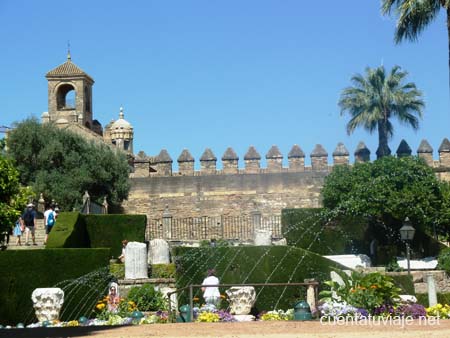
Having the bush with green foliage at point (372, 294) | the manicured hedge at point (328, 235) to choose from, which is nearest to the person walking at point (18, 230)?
the manicured hedge at point (328, 235)

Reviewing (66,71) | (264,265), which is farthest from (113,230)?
Answer: (66,71)

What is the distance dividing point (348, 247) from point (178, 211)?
11.5m

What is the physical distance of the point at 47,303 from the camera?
19547 mm

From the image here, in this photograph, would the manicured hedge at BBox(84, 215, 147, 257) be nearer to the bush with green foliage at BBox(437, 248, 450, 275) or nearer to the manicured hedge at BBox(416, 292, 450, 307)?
the bush with green foliage at BBox(437, 248, 450, 275)

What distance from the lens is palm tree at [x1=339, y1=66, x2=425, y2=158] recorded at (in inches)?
1618

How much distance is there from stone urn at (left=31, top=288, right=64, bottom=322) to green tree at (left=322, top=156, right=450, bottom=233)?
48.6ft

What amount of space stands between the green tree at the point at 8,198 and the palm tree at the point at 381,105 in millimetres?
18594

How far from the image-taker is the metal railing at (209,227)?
124 ft

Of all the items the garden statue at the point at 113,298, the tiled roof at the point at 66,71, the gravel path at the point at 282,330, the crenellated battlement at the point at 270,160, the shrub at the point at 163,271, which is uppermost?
the tiled roof at the point at 66,71

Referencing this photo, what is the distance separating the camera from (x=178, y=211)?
42.7m

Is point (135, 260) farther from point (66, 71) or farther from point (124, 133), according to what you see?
point (66, 71)

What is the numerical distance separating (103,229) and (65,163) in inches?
416

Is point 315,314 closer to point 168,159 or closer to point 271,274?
point 271,274

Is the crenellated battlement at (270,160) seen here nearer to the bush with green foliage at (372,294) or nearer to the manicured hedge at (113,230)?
the manicured hedge at (113,230)
